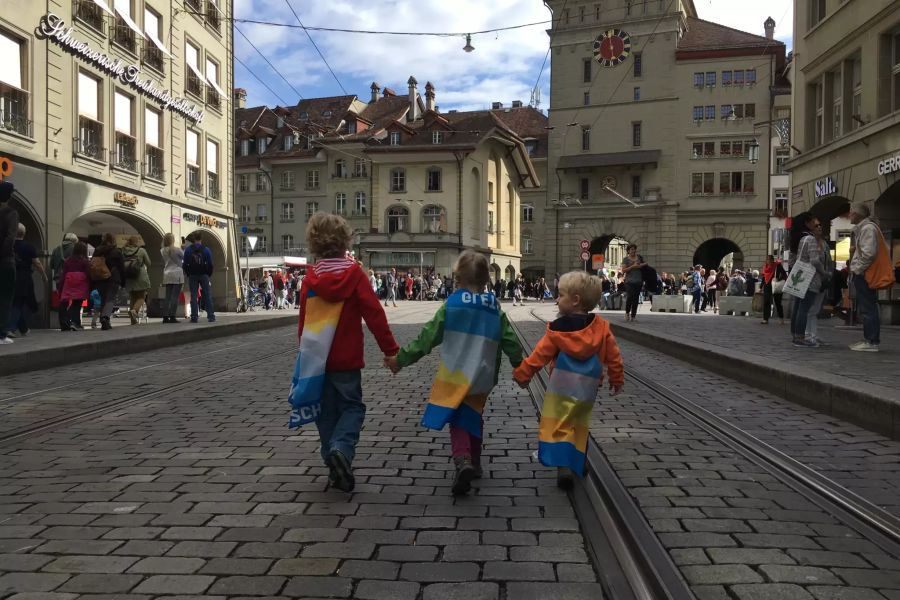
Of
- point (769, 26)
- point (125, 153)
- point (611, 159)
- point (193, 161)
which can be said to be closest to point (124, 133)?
point (125, 153)

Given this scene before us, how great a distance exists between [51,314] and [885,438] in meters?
14.7

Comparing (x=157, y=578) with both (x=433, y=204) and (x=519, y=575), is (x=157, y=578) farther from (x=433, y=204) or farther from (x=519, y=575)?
(x=433, y=204)

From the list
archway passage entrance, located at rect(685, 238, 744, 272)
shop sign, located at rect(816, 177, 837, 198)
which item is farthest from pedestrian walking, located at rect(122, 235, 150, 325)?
archway passage entrance, located at rect(685, 238, 744, 272)

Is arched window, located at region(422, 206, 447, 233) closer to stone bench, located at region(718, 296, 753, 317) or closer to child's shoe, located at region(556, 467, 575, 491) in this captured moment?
stone bench, located at region(718, 296, 753, 317)

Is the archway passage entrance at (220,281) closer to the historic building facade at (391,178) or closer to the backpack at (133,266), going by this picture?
the backpack at (133,266)

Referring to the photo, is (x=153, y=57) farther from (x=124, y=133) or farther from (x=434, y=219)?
(x=434, y=219)

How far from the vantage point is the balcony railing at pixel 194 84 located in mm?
23844

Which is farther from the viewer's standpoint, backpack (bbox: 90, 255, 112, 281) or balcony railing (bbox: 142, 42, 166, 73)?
balcony railing (bbox: 142, 42, 166, 73)

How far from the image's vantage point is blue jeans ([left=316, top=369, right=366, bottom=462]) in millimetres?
4137

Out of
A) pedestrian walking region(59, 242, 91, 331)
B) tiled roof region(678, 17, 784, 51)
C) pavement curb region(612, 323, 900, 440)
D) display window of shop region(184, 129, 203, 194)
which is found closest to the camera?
pavement curb region(612, 323, 900, 440)

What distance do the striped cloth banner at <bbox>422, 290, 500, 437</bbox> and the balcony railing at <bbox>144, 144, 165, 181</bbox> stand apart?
62.5ft

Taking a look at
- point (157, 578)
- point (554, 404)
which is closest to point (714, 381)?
point (554, 404)

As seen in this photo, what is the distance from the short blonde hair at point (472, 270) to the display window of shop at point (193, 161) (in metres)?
21.3

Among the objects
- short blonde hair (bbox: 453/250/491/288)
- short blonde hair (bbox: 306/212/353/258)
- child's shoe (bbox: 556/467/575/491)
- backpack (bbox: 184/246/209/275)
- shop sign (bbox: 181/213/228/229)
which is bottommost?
child's shoe (bbox: 556/467/575/491)
